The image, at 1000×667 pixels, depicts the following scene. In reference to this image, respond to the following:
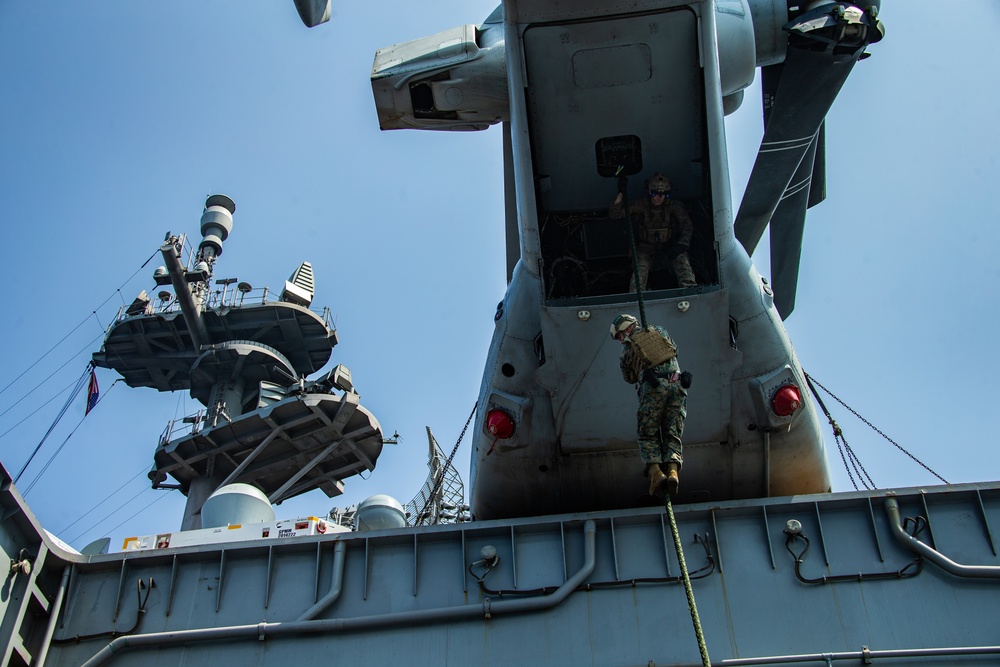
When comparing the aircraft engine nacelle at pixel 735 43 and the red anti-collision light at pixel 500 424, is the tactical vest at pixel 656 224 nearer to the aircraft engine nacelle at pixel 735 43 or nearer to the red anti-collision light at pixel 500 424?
the aircraft engine nacelle at pixel 735 43

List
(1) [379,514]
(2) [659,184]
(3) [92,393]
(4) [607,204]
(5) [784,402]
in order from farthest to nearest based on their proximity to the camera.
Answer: (3) [92,393]
(1) [379,514]
(4) [607,204]
(5) [784,402]
(2) [659,184]

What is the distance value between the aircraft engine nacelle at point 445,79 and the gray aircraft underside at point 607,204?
2 cm

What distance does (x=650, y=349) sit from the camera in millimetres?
6609

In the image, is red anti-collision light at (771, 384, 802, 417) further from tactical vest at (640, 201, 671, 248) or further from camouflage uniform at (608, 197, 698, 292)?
tactical vest at (640, 201, 671, 248)

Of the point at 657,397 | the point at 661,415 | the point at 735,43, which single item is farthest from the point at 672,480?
the point at 735,43

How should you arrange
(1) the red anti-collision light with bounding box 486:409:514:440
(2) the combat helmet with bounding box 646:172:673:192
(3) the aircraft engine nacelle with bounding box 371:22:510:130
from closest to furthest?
(2) the combat helmet with bounding box 646:172:673:192 < (1) the red anti-collision light with bounding box 486:409:514:440 < (3) the aircraft engine nacelle with bounding box 371:22:510:130

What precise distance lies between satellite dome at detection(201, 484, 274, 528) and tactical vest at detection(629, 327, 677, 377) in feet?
23.9

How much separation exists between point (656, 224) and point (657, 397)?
112 inches

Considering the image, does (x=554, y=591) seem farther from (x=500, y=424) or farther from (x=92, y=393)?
(x=92, y=393)

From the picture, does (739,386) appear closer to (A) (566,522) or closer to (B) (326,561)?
(A) (566,522)

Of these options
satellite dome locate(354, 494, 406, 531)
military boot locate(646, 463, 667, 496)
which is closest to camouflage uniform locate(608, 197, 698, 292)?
military boot locate(646, 463, 667, 496)

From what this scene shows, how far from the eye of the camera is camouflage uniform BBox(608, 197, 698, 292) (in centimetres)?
888

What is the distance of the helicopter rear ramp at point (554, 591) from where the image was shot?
8102 mm

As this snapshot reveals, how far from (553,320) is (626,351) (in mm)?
1978
